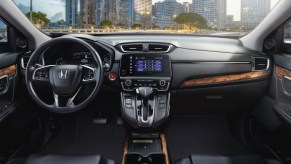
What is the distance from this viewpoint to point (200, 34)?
396 centimetres

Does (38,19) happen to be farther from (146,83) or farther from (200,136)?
(200,136)

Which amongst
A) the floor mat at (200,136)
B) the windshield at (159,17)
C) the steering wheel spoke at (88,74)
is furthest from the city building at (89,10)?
the steering wheel spoke at (88,74)

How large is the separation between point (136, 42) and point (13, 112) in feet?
4.63

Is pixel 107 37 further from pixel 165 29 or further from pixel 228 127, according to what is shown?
pixel 228 127

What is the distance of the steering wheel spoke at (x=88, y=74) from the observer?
291 centimetres

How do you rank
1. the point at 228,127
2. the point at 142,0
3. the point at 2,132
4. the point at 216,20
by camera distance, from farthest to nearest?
1. the point at 142,0
2. the point at 228,127
3. the point at 216,20
4. the point at 2,132

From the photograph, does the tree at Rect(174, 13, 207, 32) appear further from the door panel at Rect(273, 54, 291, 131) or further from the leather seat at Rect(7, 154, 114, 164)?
the leather seat at Rect(7, 154, 114, 164)

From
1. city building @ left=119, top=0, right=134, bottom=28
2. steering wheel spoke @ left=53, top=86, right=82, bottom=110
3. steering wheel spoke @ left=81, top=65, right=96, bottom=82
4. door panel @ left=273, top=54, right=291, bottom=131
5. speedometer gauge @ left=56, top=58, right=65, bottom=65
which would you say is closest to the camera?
steering wheel spoke @ left=53, top=86, right=82, bottom=110

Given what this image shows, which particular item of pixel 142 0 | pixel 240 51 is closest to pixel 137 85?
pixel 240 51

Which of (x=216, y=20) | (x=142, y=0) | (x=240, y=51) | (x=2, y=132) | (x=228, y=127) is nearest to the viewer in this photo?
(x=2, y=132)

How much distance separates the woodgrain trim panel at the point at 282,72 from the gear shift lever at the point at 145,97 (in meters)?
1.25

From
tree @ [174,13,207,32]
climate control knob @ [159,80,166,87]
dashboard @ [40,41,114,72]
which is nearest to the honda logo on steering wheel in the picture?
dashboard @ [40,41,114,72]

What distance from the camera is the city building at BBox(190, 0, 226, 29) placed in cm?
381

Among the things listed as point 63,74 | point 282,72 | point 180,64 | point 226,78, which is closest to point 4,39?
point 63,74
